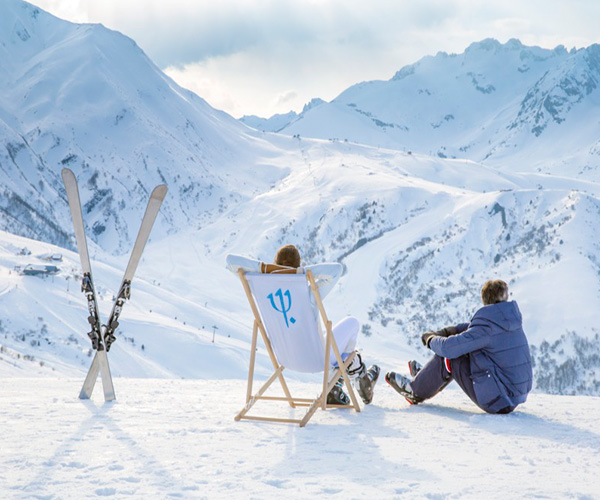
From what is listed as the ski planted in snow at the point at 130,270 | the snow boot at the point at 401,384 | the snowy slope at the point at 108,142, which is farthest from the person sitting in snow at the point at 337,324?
the snowy slope at the point at 108,142

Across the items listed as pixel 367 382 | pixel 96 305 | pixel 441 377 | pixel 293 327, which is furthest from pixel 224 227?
pixel 293 327

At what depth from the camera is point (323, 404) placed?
5.57 meters

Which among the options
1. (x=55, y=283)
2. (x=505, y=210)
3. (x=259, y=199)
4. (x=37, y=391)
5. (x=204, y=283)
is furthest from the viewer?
(x=259, y=199)

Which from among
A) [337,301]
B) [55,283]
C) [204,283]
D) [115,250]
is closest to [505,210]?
[337,301]

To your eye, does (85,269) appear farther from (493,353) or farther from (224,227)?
(224,227)

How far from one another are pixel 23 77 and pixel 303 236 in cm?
9700

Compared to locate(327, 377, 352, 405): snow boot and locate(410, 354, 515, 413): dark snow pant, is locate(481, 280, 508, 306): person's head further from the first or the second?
locate(327, 377, 352, 405): snow boot

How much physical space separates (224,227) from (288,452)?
88.6 m

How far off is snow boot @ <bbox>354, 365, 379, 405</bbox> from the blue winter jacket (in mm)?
777

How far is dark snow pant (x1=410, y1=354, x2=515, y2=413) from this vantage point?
226 inches

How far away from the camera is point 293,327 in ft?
18.3

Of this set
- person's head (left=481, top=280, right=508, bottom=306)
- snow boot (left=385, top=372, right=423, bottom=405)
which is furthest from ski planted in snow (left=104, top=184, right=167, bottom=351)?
person's head (left=481, top=280, right=508, bottom=306)

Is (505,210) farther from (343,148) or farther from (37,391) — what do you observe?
(37,391)

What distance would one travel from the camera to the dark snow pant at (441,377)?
18.8 ft
